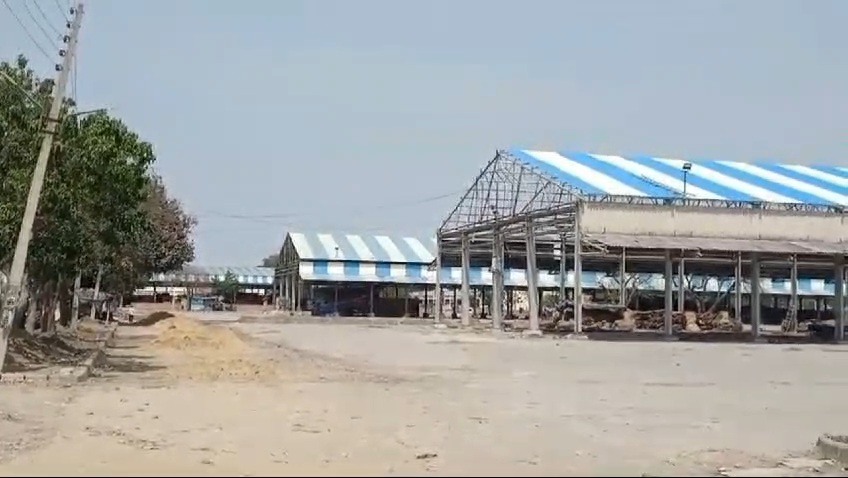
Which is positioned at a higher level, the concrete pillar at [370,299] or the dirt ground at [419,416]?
the concrete pillar at [370,299]

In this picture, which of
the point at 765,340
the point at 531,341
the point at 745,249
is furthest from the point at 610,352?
the point at 765,340

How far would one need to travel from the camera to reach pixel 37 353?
28.8m

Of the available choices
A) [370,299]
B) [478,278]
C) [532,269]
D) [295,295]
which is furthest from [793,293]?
[295,295]

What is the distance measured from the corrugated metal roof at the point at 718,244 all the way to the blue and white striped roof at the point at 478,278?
29.1 meters

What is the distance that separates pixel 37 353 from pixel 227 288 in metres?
83.8

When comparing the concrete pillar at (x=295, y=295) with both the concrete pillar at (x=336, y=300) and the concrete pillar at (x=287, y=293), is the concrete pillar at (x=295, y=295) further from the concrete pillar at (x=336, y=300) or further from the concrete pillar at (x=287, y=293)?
the concrete pillar at (x=336, y=300)

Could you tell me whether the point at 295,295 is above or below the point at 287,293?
below

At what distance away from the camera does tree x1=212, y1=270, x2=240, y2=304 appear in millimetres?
111500

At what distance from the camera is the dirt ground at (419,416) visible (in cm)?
1137

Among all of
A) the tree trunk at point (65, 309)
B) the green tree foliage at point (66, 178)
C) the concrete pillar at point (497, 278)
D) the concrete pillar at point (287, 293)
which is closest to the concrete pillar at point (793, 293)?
the concrete pillar at point (497, 278)

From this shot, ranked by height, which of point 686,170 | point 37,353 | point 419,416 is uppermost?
point 686,170

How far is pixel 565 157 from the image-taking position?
168ft

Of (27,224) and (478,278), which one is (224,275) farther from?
(27,224)

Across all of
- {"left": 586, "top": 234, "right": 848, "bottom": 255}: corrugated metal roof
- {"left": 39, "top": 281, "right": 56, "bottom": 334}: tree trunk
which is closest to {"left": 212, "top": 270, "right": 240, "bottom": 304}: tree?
{"left": 586, "top": 234, "right": 848, "bottom": 255}: corrugated metal roof
